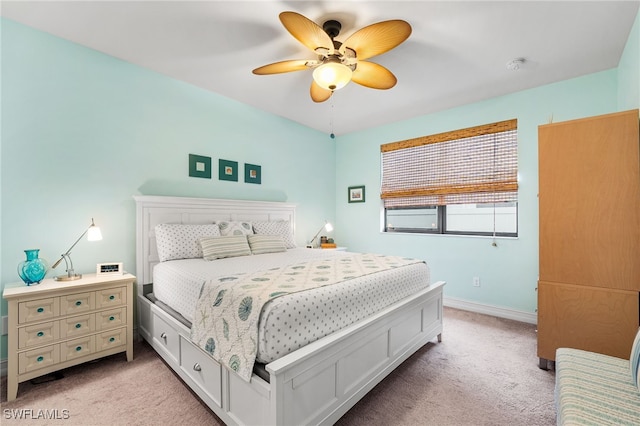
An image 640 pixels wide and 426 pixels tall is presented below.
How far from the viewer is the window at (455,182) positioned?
3.43m

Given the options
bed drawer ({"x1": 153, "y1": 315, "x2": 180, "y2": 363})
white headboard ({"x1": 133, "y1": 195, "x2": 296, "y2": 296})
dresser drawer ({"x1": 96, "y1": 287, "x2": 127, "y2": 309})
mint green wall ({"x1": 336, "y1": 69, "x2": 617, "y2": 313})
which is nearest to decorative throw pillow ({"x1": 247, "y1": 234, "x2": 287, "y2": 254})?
white headboard ({"x1": 133, "y1": 195, "x2": 296, "y2": 296})

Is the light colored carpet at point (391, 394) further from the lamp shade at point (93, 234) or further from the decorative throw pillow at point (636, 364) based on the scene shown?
the lamp shade at point (93, 234)

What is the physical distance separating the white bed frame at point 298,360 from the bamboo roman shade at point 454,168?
155 centimetres

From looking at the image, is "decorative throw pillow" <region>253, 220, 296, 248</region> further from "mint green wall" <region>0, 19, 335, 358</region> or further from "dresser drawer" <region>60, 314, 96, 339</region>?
"dresser drawer" <region>60, 314, 96, 339</region>

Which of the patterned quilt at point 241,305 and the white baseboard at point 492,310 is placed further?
the white baseboard at point 492,310

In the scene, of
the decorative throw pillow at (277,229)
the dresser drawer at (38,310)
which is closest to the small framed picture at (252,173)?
the decorative throw pillow at (277,229)

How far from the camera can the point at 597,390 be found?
125 centimetres

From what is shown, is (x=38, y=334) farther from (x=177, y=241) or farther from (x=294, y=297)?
(x=294, y=297)

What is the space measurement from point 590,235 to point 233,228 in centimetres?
315

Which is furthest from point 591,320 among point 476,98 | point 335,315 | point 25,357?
point 25,357

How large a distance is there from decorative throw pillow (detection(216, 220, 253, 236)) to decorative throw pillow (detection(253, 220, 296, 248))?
0.56 feet

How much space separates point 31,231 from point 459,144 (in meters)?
4.51

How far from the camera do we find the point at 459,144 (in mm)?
3768

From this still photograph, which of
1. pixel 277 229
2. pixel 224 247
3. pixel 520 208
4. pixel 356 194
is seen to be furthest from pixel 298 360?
pixel 356 194
